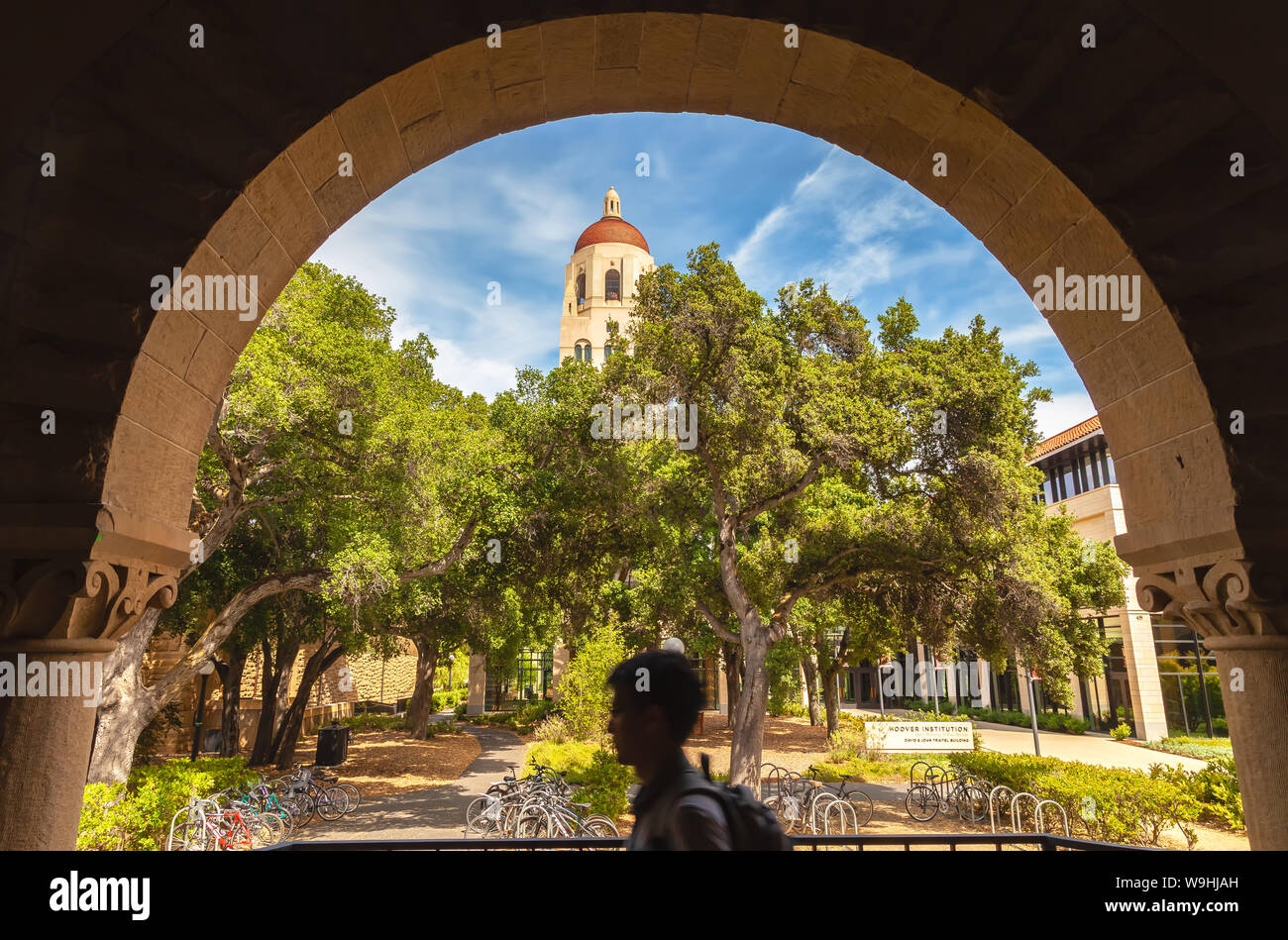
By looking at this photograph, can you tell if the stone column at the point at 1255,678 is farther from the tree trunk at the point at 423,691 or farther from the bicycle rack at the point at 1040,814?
the tree trunk at the point at 423,691

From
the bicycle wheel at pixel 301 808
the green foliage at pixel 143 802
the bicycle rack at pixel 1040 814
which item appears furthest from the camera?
the bicycle wheel at pixel 301 808

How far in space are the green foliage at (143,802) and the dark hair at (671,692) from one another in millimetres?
7600

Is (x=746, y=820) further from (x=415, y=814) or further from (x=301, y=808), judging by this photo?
(x=415, y=814)

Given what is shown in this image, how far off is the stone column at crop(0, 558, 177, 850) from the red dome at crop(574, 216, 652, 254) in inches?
2110

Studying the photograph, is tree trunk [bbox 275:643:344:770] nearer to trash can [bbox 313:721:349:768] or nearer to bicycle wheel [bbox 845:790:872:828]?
trash can [bbox 313:721:349:768]

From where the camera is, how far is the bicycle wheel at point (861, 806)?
13.5 meters

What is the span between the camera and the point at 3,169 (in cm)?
310

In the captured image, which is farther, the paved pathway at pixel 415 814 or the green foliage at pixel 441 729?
the green foliage at pixel 441 729

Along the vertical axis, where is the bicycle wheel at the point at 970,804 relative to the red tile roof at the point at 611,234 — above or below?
below

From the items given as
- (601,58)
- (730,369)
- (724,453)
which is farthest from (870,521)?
(601,58)

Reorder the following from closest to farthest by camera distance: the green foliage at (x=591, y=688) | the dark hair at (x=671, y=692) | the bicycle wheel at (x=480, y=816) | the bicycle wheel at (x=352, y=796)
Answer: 1. the dark hair at (x=671, y=692)
2. the bicycle wheel at (x=480, y=816)
3. the bicycle wheel at (x=352, y=796)
4. the green foliage at (x=591, y=688)

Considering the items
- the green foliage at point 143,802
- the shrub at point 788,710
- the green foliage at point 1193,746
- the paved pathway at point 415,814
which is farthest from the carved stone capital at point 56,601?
the shrub at point 788,710
